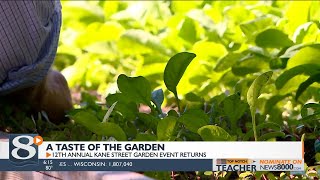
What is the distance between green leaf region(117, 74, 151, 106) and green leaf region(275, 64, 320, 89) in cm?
47

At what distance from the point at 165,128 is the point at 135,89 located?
25cm

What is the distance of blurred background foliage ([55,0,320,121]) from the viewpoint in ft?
9.00

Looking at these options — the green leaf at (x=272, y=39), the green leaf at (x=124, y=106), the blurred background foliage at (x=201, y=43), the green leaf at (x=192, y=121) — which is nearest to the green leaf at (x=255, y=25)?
the blurred background foliage at (x=201, y=43)

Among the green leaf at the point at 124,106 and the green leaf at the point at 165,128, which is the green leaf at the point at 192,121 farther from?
the green leaf at the point at 124,106

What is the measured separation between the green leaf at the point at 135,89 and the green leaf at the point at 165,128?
23cm

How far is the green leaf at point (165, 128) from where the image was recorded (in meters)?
2.04

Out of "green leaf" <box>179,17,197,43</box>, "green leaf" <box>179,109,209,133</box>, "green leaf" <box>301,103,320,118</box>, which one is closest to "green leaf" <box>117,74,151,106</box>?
"green leaf" <box>179,109,209,133</box>

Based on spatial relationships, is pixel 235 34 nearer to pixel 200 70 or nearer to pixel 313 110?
pixel 200 70

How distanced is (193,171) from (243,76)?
0.79 meters

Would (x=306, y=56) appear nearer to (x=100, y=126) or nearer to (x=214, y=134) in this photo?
(x=214, y=134)

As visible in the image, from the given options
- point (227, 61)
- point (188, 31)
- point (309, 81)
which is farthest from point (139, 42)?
point (309, 81)

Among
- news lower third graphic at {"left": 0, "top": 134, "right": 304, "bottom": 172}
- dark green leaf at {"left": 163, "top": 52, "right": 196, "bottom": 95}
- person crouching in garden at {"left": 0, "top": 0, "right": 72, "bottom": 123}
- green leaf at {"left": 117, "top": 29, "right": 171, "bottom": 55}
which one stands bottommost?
news lower third graphic at {"left": 0, "top": 134, "right": 304, "bottom": 172}

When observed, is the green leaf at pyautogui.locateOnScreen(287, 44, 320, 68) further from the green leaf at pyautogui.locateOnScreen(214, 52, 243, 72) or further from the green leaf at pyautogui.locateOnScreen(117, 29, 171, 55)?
the green leaf at pyautogui.locateOnScreen(117, 29, 171, 55)

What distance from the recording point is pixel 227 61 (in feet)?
9.50
